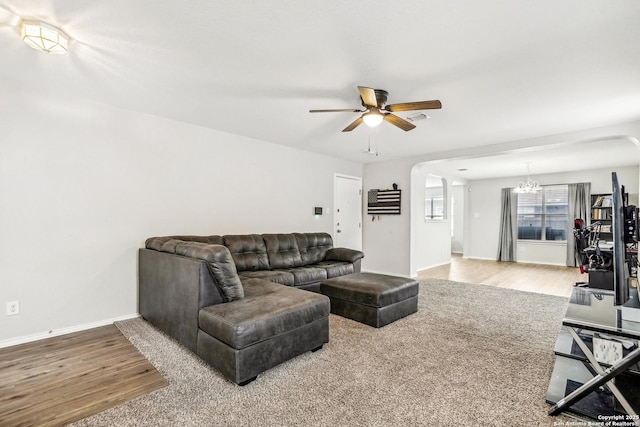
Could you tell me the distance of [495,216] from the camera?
8453 millimetres

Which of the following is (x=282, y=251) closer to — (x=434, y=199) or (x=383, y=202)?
(x=383, y=202)

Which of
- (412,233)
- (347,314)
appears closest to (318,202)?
(412,233)

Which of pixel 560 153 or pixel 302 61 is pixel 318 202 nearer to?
pixel 302 61

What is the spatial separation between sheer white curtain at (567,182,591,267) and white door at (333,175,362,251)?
17.5ft

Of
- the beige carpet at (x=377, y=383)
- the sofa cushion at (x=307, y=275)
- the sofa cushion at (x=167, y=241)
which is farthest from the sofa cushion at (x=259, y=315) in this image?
the sofa cushion at (x=307, y=275)

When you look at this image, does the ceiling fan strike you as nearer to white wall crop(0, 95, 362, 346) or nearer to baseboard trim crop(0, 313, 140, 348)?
white wall crop(0, 95, 362, 346)

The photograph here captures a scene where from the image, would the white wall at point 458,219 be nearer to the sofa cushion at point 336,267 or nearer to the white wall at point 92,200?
the sofa cushion at point 336,267

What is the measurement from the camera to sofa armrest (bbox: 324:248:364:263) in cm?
464

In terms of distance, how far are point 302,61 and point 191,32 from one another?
81cm

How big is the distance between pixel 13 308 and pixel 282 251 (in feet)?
9.31

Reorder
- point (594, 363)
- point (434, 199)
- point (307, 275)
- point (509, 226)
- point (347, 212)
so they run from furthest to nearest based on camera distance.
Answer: point (434, 199) < point (509, 226) < point (347, 212) < point (307, 275) < point (594, 363)

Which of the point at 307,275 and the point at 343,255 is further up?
the point at 343,255

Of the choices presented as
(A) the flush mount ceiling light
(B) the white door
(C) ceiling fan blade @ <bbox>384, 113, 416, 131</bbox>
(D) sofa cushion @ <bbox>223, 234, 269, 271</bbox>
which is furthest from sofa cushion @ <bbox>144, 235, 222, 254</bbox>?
(B) the white door

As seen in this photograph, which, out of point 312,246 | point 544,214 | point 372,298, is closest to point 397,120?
point 372,298
